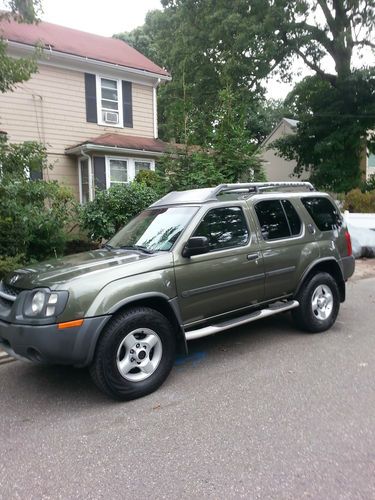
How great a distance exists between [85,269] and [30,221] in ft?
12.1

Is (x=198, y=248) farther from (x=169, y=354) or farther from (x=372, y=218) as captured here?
(x=372, y=218)

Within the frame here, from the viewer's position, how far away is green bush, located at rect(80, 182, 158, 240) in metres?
9.57

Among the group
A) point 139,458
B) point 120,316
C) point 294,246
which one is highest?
point 294,246

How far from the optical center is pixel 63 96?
13859mm

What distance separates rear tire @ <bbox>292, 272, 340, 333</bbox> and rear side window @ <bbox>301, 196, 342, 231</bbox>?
678 millimetres

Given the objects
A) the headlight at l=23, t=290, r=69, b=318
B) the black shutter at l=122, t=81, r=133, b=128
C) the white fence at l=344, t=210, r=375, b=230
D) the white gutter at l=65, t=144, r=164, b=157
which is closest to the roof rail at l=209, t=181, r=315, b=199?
the headlight at l=23, t=290, r=69, b=318

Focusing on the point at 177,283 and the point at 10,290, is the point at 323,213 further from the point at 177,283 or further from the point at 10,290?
the point at 10,290

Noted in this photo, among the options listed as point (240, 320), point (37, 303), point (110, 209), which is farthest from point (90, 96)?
point (37, 303)

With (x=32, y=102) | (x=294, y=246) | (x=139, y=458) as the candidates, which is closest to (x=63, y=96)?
(x=32, y=102)

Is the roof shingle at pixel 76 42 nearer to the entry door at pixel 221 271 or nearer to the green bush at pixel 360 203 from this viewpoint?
the green bush at pixel 360 203

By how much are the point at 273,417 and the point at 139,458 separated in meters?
1.10

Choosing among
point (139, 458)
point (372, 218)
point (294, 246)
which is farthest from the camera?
point (372, 218)

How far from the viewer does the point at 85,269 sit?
12.2 ft

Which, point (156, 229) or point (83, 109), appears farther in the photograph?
point (83, 109)
